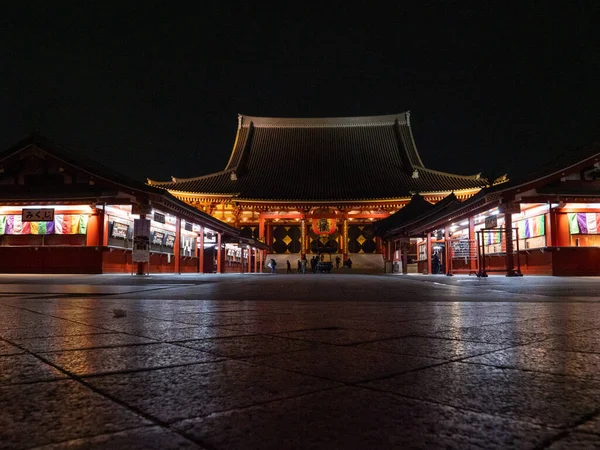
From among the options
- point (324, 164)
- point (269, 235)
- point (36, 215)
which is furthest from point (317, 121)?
point (36, 215)

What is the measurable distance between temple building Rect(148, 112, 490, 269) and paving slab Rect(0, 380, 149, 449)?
24492 millimetres

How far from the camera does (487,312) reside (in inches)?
125

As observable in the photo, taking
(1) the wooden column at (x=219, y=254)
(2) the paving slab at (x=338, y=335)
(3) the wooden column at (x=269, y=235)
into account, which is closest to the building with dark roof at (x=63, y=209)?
(1) the wooden column at (x=219, y=254)

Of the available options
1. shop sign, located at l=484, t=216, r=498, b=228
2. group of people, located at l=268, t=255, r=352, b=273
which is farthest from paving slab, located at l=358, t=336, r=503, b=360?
group of people, located at l=268, t=255, r=352, b=273

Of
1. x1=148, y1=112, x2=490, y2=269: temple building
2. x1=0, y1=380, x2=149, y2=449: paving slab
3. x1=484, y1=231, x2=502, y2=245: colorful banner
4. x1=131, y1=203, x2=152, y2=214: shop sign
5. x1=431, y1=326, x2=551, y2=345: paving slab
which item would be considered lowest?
x1=431, y1=326, x2=551, y2=345: paving slab

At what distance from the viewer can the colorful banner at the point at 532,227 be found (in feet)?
52.3

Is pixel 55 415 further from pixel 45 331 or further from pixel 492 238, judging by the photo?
pixel 492 238

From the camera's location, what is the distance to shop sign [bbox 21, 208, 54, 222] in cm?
1527

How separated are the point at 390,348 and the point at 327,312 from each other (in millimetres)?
1575

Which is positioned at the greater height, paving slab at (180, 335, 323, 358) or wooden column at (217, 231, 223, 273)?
wooden column at (217, 231, 223, 273)

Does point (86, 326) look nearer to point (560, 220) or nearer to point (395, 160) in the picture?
point (560, 220)

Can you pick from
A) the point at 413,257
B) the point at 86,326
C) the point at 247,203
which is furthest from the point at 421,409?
the point at 413,257

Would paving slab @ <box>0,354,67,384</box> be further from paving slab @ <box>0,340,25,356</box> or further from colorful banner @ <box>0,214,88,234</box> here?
colorful banner @ <box>0,214,88,234</box>

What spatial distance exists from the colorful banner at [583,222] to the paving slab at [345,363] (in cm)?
1641
